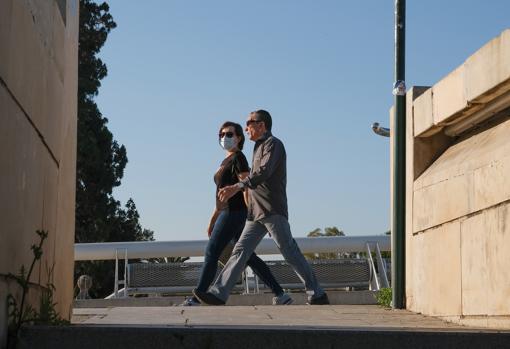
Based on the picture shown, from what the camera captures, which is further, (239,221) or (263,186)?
(239,221)

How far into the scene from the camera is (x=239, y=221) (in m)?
10.5

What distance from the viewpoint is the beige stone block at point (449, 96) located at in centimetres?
679

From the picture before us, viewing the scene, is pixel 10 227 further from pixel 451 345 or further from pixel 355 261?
pixel 355 261

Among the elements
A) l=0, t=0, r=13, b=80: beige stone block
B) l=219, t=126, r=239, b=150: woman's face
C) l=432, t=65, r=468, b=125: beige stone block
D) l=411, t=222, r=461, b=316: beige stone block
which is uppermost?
l=219, t=126, r=239, b=150: woman's face

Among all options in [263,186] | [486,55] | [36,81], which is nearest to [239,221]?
[263,186]

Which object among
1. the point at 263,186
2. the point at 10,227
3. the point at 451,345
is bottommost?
the point at 451,345

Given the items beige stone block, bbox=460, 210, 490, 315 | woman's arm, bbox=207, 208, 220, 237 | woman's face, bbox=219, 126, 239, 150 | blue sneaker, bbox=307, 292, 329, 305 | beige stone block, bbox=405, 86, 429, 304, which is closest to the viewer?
beige stone block, bbox=460, 210, 490, 315

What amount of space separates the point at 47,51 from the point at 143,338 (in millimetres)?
1711

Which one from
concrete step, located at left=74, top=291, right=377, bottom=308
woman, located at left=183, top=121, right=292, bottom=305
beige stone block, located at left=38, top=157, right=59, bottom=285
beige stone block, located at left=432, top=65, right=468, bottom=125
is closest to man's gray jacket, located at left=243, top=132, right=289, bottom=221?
woman, located at left=183, top=121, right=292, bottom=305

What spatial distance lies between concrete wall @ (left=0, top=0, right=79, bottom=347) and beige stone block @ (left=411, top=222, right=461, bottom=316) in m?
2.36

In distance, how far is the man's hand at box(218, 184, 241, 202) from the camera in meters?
9.88

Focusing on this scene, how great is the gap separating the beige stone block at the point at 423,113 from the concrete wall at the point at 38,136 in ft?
8.12

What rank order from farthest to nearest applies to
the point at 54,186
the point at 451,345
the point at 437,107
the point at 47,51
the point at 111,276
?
the point at 111,276, the point at 437,107, the point at 54,186, the point at 47,51, the point at 451,345

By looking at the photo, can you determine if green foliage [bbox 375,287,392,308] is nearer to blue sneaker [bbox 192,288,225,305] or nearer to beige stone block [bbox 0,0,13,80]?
blue sneaker [bbox 192,288,225,305]
